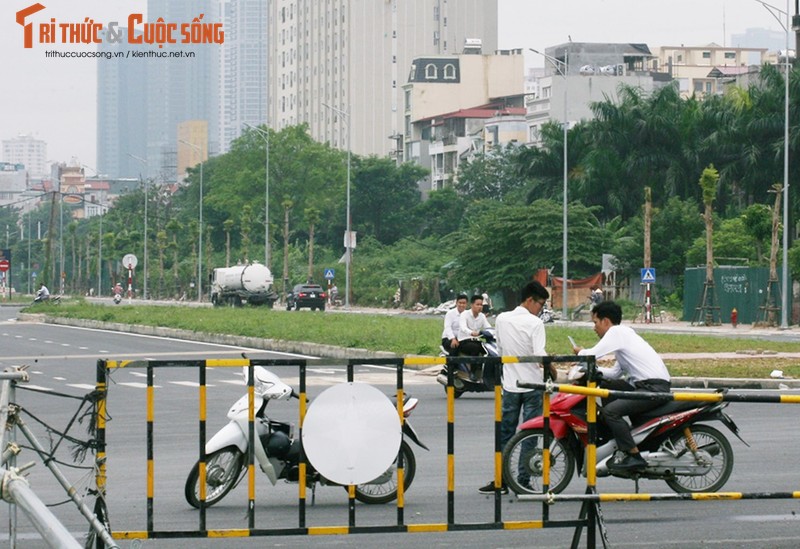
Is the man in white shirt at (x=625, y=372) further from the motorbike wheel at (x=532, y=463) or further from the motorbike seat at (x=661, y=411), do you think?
the motorbike wheel at (x=532, y=463)

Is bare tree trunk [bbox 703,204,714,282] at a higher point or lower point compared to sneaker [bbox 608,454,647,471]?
higher

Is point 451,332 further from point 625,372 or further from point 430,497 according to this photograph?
point 430,497

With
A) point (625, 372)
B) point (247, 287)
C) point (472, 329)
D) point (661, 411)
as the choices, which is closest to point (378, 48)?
point (247, 287)

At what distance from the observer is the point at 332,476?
9.45 metres

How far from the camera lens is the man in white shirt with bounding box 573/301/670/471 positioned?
11773 millimetres

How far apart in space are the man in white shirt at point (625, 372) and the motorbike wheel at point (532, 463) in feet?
1.19

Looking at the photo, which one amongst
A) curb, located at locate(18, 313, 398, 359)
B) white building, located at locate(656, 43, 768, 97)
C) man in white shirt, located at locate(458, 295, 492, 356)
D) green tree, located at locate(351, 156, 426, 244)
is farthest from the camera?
white building, located at locate(656, 43, 768, 97)

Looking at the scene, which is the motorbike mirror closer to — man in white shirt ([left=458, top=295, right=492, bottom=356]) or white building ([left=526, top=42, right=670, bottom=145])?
man in white shirt ([left=458, top=295, right=492, bottom=356])

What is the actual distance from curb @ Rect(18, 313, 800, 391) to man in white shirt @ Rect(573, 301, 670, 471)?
535cm

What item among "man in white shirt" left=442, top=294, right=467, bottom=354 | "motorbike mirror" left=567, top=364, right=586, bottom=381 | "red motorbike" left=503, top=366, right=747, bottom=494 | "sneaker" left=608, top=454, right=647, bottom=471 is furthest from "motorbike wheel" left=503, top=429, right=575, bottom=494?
"man in white shirt" left=442, top=294, right=467, bottom=354

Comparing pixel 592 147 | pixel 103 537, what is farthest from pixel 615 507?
pixel 592 147

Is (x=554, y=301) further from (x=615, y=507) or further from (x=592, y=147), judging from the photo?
(x=615, y=507)

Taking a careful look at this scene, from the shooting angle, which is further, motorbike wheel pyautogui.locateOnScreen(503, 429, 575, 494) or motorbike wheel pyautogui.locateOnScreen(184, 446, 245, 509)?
motorbike wheel pyautogui.locateOnScreen(503, 429, 575, 494)

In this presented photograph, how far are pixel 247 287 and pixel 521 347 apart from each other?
66894 millimetres
